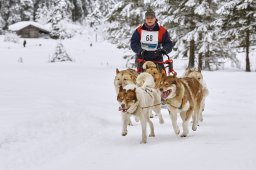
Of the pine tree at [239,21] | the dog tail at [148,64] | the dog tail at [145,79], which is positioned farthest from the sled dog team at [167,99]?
→ the pine tree at [239,21]

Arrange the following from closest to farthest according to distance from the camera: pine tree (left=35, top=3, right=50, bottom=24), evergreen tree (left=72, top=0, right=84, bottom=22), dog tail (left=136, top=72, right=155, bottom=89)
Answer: dog tail (left=136, top=72, right=155, bottom=89) < evergreen tree (left=72, top=0, right=84, bottom=22) < pine tree (left=35, top=3, right=50, bottom=24)

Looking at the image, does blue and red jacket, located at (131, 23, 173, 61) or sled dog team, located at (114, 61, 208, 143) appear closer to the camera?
sled dog team, located at (114, 61, 208, 143)

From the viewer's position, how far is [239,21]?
23953 mm

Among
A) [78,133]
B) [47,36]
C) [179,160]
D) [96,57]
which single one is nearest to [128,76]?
[78,133]

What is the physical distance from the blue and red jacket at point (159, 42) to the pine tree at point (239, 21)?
14519 millimetres

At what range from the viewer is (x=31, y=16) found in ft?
292

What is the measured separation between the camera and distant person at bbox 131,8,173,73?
904cm

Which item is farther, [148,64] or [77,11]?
[77,11]

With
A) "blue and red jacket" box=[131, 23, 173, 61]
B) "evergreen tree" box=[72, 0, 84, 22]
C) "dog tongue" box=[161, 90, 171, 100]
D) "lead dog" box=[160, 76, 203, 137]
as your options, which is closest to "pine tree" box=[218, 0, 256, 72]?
"blue and red jacket" box=[131, 23, 173, 61]

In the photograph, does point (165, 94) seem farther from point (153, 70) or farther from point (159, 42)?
point (159, 42)

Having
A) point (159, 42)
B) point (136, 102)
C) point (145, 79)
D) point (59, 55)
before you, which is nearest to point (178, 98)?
point (136, 102)

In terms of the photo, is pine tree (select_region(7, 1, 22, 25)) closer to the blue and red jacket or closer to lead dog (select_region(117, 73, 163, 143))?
the blue and red jacket

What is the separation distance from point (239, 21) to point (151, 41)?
1645 cm

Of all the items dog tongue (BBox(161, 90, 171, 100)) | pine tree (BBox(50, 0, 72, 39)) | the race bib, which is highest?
pine tree (BBox(50, 0, 72, 39))
